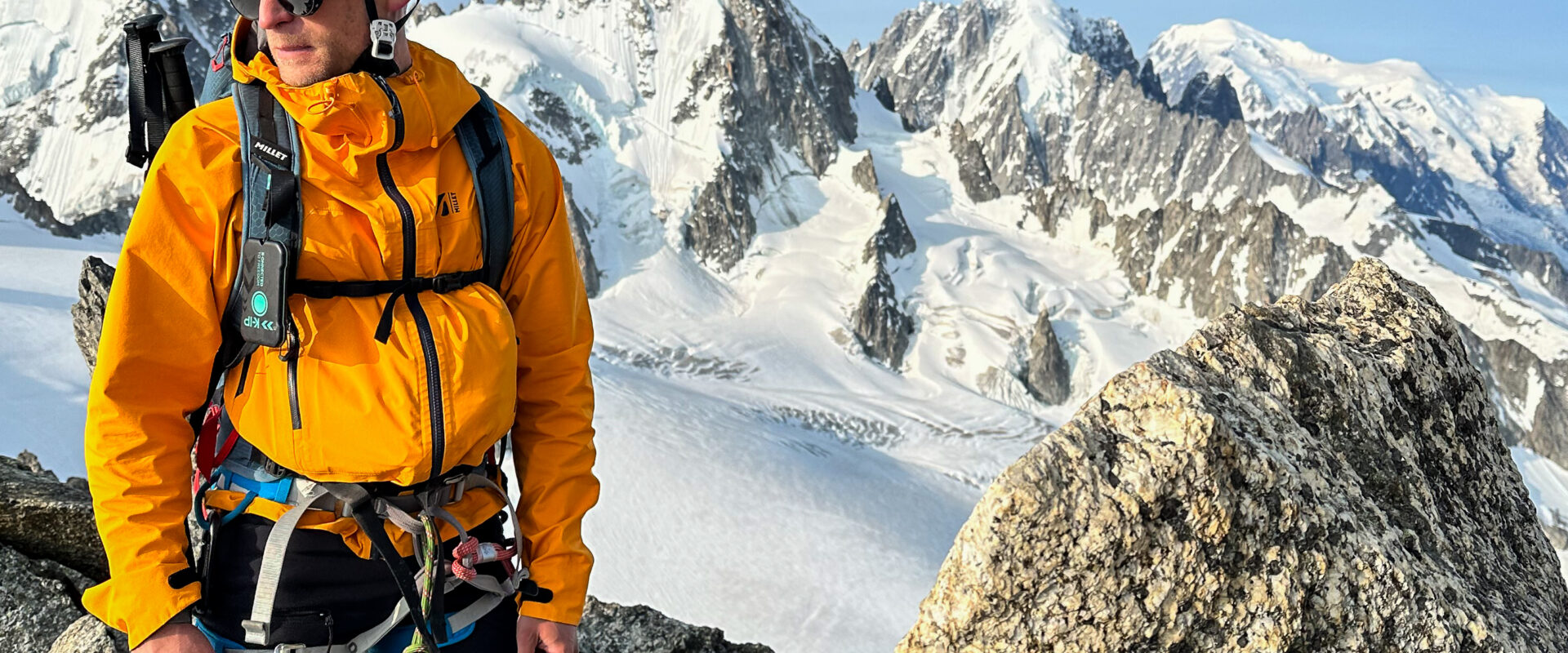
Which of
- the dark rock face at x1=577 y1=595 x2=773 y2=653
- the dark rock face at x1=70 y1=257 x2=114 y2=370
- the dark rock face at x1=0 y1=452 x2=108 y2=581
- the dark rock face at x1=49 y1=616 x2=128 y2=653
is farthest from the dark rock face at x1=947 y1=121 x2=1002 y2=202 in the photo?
the dark rock face at x1=49 y1=616 x2=128 y2=653

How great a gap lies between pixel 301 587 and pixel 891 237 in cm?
13250

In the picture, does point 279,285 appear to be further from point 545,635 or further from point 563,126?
point 563,126

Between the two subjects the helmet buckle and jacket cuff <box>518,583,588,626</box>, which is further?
jacket cuff <box>518,583,588,626</box>

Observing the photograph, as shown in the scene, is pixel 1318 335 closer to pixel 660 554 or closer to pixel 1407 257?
pixel 660 554

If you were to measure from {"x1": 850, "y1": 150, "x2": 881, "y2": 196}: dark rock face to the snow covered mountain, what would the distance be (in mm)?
453

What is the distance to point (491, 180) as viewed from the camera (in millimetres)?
3379

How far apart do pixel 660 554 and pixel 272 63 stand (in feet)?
161

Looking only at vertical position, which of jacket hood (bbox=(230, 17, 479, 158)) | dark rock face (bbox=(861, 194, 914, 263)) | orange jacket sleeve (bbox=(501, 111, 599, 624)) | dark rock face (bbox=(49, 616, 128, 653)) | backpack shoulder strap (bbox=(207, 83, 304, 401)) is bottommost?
dark rock face (bbox=(861, 194, 914, 263))

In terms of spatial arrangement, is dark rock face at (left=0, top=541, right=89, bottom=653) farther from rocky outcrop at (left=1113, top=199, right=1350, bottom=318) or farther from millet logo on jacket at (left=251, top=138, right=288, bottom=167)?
rocky outcrop at (left=1113, top=199, right=1350, bottom=318)

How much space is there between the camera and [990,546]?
4.00 metres

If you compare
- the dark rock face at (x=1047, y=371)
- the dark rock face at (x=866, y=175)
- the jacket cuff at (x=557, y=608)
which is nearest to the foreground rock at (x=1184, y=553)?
the jacket cuff at (x=557, y=608)

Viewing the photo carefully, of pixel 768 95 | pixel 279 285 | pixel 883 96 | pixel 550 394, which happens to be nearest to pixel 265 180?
pixel 279 285

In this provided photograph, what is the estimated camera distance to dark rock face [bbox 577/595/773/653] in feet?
22.1

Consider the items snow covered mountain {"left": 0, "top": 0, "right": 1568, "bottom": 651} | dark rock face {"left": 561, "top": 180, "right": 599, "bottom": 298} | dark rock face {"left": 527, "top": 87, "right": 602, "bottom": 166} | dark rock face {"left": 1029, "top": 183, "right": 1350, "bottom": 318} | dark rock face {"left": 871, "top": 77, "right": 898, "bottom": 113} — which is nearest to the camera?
snow covered mountain {"left": 0, "top": 0, "right": 1568, "bottom": 651}
